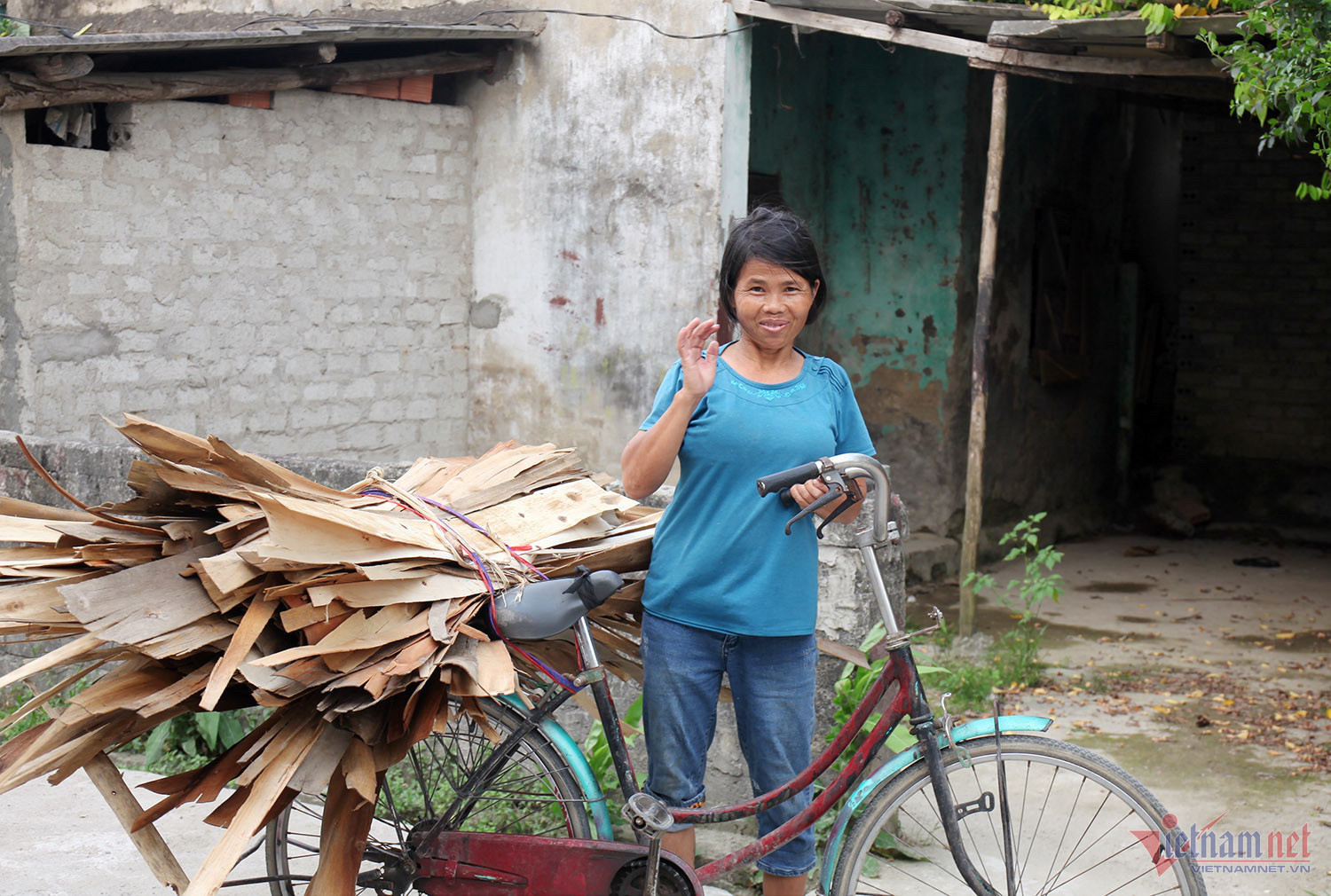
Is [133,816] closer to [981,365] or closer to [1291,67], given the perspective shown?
[1291,67]

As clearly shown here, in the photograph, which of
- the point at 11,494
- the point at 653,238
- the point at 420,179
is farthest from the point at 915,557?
the point at 11,494

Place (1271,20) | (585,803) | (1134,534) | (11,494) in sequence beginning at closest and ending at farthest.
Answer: (585,803) < (1271,20) < (11,494) < (1134,534)

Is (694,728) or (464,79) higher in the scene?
(464,79)

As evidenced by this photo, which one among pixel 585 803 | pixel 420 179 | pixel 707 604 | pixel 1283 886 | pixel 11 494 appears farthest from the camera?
pixel 420 179

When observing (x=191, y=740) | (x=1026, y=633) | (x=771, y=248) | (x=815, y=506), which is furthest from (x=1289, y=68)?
(x=191, y=740)

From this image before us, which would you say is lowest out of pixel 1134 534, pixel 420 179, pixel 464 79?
pixel 1134 534

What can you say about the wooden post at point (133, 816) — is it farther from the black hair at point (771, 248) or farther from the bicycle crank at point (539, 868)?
the black hair at point (771, 248)

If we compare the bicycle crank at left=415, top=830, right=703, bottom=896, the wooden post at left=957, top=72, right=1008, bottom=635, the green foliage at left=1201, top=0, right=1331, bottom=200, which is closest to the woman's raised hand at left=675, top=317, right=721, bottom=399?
the bicycle crank at left=415, top=830, right=703, bottom=896

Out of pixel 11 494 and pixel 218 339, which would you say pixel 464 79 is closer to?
pixel 218 339

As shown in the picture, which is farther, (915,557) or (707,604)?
(915,557)

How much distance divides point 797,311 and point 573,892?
130 cm

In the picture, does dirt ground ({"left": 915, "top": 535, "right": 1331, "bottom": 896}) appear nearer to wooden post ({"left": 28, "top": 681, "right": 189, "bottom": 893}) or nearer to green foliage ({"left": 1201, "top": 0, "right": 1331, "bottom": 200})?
green foliage ({"left": 1201, "top": 0, "right": 1331, "bottom": 200})

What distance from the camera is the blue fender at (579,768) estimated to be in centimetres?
277

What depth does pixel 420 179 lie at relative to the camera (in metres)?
7.95
